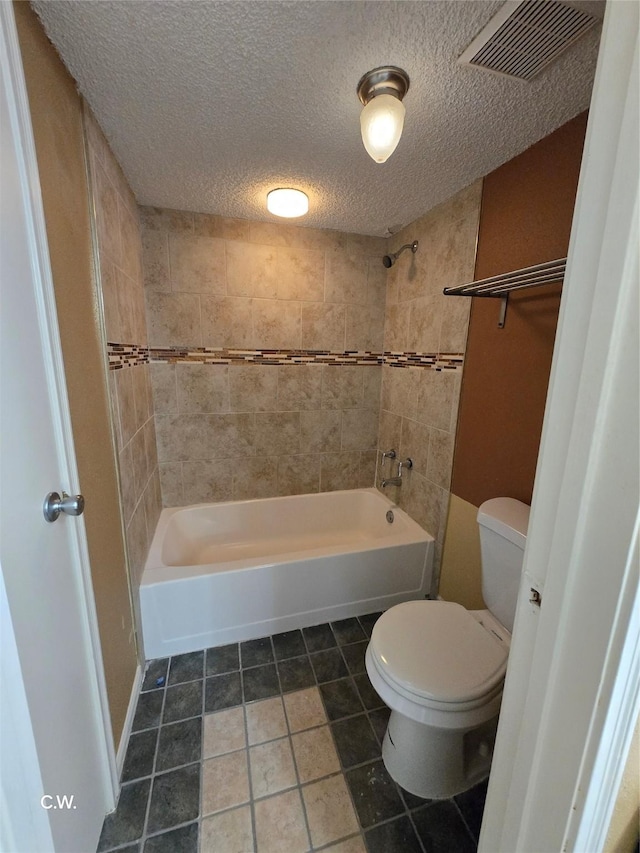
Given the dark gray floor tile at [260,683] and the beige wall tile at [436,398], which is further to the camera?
the beige wall tile at [436,398]

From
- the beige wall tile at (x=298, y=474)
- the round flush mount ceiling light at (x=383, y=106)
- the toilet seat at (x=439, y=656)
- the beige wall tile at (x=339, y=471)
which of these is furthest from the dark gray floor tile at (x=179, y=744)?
the round flush mount ceiling light at (x=383, y=106)

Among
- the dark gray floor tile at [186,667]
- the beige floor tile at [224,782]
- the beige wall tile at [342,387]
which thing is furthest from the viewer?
the beige wall tile at [342,387]

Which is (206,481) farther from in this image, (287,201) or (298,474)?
(287,201)

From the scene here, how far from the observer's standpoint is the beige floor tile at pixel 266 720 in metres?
1.30

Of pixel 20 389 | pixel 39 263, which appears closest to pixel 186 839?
pixel 20 389

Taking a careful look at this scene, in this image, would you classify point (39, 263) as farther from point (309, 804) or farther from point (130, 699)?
point (309, 804)

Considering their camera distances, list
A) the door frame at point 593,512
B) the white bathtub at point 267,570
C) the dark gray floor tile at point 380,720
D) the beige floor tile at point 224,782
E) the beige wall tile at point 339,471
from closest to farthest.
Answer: the door frame at point 593,512 → the beige floor tile at point 224,782 → the dark gray floor tile at point 380,720 → the white bathtub at point 267,570 → the beige wall tile at point 339,471

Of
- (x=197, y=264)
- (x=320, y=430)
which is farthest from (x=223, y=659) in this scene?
(x=197, y=264)

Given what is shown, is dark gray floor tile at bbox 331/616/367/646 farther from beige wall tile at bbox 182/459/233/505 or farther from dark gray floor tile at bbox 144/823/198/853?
beige wall tile at bbox 182/459/233/505

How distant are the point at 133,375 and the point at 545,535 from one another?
5.69 feet

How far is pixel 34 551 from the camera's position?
722mm

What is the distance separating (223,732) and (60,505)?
1119 millimetres

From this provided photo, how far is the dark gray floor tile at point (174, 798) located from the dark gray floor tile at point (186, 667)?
0.37 metres

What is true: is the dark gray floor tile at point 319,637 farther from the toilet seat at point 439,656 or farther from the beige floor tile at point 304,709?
the toilet seat at point 439,656
